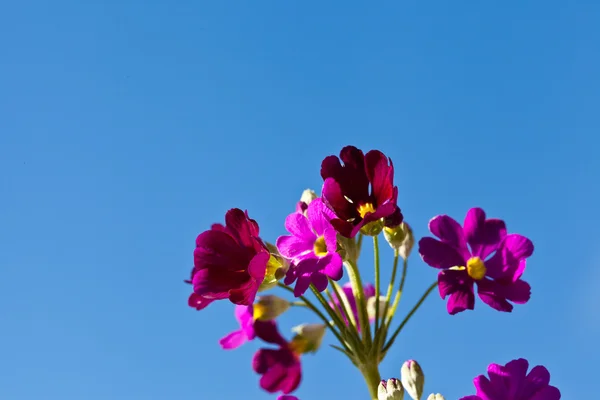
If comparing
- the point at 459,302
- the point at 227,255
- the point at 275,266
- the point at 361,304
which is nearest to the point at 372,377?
the point at 361,304

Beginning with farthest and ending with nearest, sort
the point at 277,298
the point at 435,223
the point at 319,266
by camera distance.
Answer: the point at 277,298, the point at 435,223, the point at 319,266

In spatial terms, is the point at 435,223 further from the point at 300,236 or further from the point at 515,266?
the point at 300,236

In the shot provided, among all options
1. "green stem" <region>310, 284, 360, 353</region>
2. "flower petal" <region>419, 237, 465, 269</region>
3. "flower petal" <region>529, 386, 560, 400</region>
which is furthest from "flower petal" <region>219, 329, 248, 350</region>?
"flower petal" <region>529, 386, 560, 400</region>

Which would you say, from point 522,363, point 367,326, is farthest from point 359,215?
point 522,363

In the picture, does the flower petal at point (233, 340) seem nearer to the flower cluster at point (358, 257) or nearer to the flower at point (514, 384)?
the flower cluster at point (358, 257)

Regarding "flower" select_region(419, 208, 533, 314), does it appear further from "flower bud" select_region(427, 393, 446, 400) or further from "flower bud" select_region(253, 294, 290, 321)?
"flower bud" select_region(253, 294, 290, 321)

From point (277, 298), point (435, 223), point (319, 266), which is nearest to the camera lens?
point (319, 266)

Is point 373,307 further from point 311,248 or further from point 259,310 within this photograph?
point 311,248

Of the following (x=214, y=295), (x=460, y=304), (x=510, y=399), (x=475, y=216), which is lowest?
(x=510, y=399)
